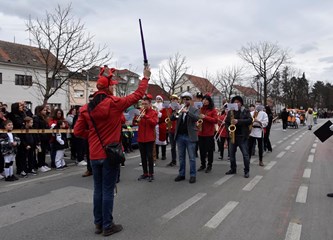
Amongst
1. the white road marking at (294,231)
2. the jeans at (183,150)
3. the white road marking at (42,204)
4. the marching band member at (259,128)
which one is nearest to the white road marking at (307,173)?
the marching band member at (259,128)

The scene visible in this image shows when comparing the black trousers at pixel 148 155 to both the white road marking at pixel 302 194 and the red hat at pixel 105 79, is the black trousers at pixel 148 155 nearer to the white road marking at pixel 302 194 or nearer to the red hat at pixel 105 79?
the white road marking at pixel 302 194

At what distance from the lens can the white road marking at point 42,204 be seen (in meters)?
5.05

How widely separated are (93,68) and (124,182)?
17.4m

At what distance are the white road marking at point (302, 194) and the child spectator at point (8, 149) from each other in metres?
6.52

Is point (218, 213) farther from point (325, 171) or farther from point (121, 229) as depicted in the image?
point (325, 171)

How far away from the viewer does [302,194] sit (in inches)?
252

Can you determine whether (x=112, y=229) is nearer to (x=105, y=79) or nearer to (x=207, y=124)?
(x=105, y=79)

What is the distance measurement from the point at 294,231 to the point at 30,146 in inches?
270

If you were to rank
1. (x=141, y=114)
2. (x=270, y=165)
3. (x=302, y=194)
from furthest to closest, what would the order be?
1. (x=270, y=165)
2. (x=141, y=114)
3. (x=302, y=194)

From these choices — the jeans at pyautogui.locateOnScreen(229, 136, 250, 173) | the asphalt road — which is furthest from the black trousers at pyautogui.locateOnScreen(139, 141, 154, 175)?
the jeans at pyautogui.locateOnScreen(229, 136, 250, 173)

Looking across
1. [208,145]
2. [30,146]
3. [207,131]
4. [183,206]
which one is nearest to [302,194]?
[183,206]

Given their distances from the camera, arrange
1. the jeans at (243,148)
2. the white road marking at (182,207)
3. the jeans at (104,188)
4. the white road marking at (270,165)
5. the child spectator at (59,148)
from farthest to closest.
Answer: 1. the child spectator at (59,148)
2. the white road marking at (270,165)
3. the jeans at (243,148)
4. the white road marking at (182,207)
5. the jeans at (104,188)

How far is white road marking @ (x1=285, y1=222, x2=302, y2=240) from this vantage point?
13.9 feet

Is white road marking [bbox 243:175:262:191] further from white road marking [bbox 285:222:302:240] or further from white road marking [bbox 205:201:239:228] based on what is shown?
white road marking [bbox 285:222:302:240]
